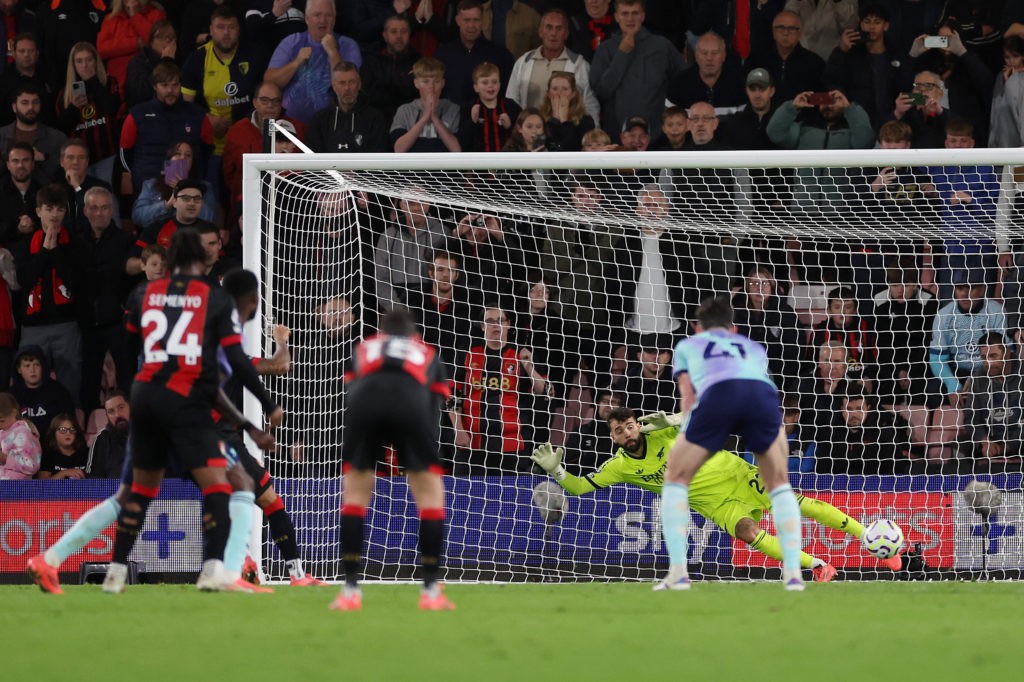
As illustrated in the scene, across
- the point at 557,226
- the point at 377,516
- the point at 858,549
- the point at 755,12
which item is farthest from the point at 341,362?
the point at 755,12

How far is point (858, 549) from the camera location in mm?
12930

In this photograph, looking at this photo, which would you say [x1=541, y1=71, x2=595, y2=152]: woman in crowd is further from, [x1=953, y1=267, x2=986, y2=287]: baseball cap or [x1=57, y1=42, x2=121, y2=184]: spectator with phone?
[x1=57, y1=42, x2=121, y2=184]: spectator with phone

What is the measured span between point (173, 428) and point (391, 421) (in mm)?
1361

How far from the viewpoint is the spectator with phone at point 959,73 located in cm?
1452

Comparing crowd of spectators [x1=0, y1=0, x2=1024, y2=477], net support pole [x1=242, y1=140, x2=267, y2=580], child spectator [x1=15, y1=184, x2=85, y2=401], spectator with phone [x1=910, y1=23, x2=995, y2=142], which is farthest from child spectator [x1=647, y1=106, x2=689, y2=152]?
child spectator [x1=15, y1=184, x2=85, y2=401]

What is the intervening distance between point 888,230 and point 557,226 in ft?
9.63

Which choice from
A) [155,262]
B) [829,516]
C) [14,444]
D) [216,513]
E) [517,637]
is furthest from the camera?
[14,444]

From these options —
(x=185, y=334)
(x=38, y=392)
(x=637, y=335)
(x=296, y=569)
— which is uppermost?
(x=637, y=335)

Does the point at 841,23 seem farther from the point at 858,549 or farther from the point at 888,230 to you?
the point at 858,549

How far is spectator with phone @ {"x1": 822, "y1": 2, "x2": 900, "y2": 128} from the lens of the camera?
14.5 m

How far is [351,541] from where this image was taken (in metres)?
7.60

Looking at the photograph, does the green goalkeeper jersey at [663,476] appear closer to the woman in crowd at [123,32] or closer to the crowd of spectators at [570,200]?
the crowd of spectators at [570,200]

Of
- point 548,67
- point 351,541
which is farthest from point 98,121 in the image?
point 351,541

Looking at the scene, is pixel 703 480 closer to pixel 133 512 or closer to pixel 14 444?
pixel 133 512
